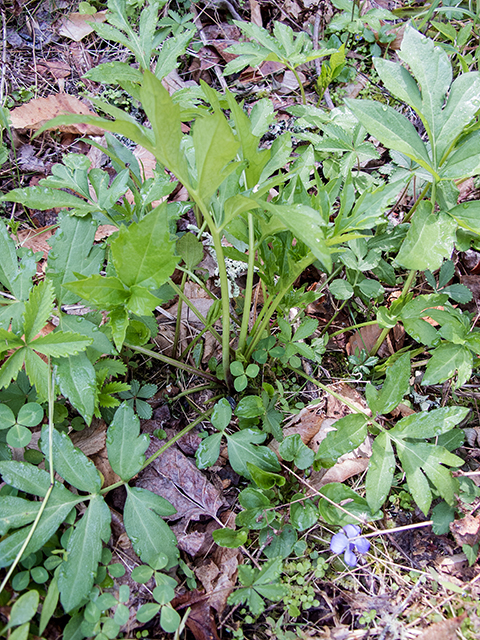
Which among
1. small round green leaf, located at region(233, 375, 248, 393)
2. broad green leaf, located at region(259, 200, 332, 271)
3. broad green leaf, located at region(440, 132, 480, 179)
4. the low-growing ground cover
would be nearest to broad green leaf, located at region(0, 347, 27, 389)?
the low-growing ground cover

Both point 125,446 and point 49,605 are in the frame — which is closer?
point 49,605

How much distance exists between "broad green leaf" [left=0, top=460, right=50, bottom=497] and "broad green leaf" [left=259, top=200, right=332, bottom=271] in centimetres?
108

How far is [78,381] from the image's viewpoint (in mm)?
1338

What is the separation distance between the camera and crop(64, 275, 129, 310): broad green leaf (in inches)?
45.1

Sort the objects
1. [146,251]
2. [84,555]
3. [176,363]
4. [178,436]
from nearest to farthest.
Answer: [146,251]
[84,555]
[178,436]
[176,363]

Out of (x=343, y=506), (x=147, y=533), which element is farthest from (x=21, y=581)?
(x=343, y=506)

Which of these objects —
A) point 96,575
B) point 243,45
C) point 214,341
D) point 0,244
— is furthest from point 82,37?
point 96,575

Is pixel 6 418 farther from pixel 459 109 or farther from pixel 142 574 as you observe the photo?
pixel 459 109

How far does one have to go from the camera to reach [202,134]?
979 mm

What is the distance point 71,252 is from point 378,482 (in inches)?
51.6

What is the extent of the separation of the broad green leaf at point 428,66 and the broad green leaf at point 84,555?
1.64 m

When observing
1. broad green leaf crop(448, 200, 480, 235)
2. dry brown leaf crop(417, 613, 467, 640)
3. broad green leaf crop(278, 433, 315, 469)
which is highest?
broad green leaf crop(448, 200, 480, 235)

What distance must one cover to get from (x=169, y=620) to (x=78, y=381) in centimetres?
76

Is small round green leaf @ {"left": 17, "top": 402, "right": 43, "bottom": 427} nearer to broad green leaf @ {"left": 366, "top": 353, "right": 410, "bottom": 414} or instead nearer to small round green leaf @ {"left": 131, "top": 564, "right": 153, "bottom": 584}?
small round green leaf @ {"left": 131, "top": 564, "right": 153, "bottom": 584}
